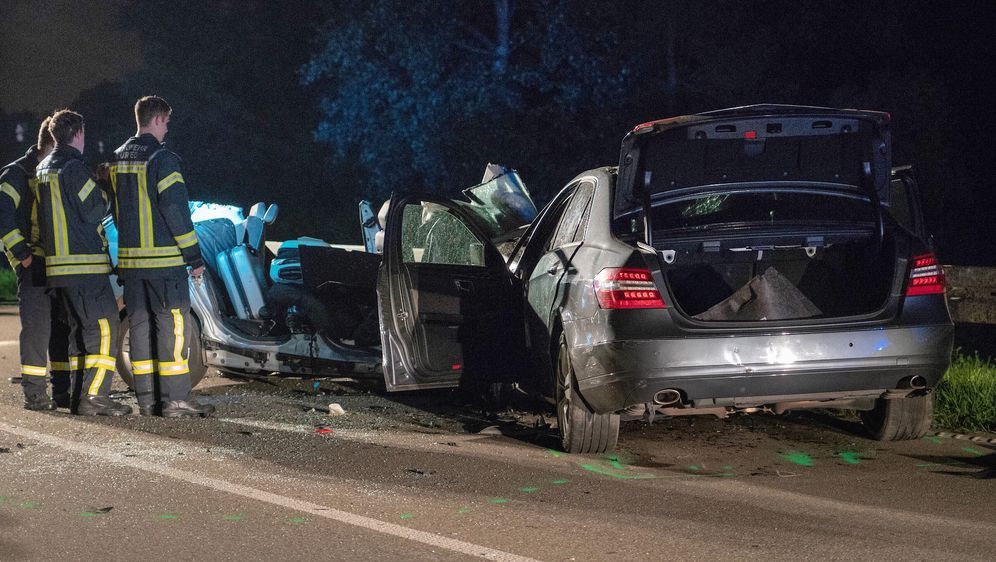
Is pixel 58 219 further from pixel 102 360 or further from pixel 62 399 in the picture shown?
pixel 62 399

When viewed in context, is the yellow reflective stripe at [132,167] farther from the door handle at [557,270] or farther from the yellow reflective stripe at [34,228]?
the door handle at [557,270]

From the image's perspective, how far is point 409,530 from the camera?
5445mm

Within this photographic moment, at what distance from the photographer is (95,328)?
9062 millimetres

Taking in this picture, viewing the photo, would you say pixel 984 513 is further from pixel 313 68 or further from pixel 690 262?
pixel 313 68

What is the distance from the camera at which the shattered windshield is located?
9.87 meters

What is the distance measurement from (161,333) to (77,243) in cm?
89

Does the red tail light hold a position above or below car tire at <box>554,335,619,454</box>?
above

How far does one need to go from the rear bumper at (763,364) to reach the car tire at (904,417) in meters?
0.68

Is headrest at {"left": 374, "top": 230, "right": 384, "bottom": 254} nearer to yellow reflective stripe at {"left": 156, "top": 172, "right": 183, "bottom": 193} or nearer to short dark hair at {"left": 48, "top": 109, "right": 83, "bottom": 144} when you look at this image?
yellow reflective stripe at {"left": 156, "top": 172, "right": 183, "bottom": 193}

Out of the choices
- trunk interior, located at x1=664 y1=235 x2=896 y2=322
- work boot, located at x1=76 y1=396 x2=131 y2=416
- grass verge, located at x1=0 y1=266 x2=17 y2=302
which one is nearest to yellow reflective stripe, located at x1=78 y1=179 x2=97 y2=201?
work boot, located at x1=76 y1=396 x2=131 y2=416

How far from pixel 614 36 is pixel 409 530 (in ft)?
70.7

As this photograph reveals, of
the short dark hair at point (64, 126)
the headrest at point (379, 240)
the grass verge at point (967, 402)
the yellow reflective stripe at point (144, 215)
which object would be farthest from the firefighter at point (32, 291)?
the grass verge at point (967, 402)

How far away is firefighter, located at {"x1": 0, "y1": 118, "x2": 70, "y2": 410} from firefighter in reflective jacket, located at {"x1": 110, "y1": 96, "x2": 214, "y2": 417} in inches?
29.2

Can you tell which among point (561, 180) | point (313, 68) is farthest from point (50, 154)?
point (313, 68)
